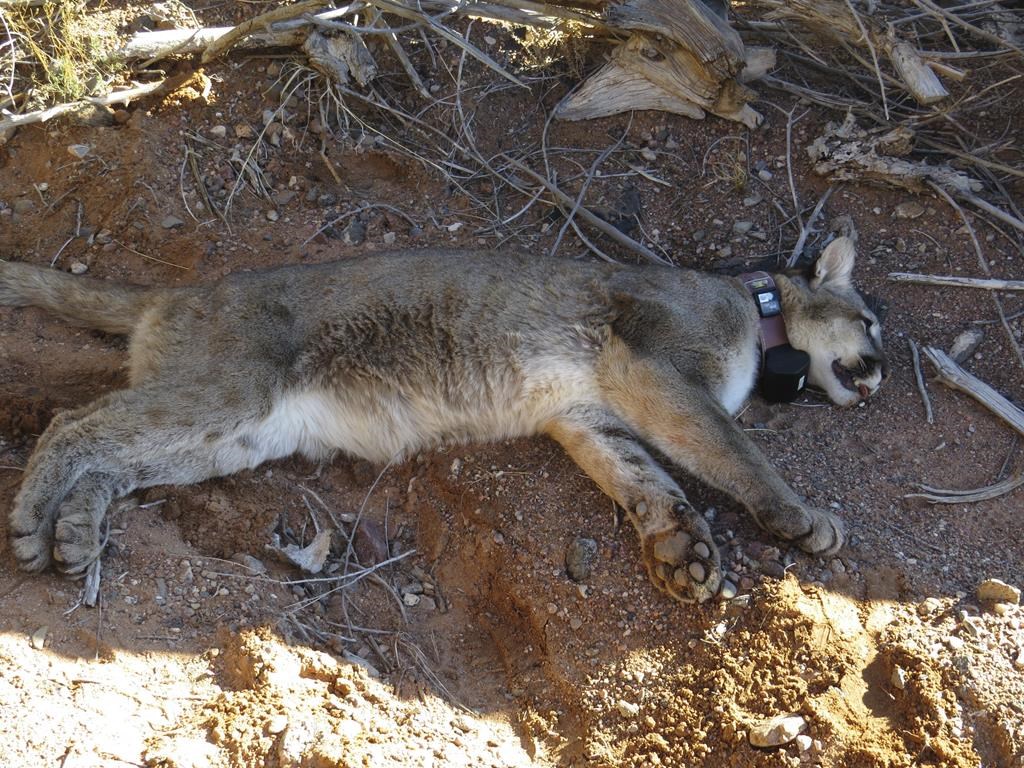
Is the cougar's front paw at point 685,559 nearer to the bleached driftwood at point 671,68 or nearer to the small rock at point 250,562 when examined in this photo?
the small rock at point 250,562

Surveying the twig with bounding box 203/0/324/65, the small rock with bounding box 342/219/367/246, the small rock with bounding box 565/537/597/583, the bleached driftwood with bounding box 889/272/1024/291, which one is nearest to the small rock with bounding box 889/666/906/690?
the small rock with bounding box 565/537/597/583

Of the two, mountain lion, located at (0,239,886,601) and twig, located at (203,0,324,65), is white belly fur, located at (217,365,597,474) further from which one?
twig, located at (203,0,324,65)

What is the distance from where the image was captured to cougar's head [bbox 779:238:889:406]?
4480mm

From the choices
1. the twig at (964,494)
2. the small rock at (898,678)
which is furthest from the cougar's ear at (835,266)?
the small rock at (898,678)

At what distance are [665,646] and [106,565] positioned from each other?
7.62 ft

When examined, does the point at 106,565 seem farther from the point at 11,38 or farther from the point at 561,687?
the point at 11,38

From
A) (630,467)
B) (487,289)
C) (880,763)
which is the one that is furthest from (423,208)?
(880,763)

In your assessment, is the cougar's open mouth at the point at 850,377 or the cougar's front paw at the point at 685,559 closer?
the cougar's front paw at the point at 685,559

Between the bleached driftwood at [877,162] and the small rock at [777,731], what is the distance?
326 centimetres

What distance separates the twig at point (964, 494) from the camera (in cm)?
402

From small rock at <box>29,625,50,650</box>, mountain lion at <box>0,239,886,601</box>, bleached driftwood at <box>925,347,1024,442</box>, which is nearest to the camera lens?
small rock at <box>29,625,50,650</box>

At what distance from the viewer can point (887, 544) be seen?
380cm

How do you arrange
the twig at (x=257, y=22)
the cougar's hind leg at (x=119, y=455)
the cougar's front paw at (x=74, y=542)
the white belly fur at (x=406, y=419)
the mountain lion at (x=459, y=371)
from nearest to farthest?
the cougar's front paw at (x=74, y=542) < the cougar's hind leg at (x=119, y=455) < the mountain lion at (x=459, y=371) < the white belly fur at (x=406, y=419) < the twig at (x=257, y=22)

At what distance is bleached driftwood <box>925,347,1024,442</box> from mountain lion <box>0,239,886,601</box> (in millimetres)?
343
